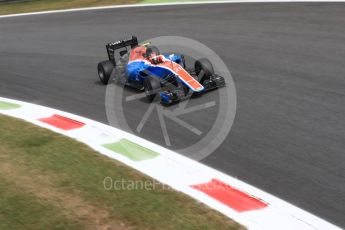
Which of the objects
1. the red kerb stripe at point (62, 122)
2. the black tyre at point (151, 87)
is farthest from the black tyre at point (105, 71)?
the red kerb stripe at point (62, 122)

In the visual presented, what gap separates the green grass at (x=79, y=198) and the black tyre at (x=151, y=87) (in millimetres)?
2295

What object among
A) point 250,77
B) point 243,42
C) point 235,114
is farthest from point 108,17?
point 235,114

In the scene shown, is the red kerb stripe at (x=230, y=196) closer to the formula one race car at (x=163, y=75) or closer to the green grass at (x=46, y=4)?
the formula one race car at (x=163, y=75)

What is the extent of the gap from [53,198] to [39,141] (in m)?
2.04

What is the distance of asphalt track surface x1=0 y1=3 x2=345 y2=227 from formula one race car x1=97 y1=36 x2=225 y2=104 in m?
0.51

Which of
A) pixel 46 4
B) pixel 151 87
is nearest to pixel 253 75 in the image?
pixel 151 87

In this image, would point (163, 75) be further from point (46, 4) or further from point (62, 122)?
point (46, 4)

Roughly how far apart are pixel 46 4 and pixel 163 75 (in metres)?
15.4

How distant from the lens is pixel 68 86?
36.8ft

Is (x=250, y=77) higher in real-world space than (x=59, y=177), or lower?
higher

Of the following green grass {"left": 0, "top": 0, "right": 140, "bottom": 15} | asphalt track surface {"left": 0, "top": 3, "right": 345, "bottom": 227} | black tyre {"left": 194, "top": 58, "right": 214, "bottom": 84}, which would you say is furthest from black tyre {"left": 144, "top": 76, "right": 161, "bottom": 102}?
green grass {"left": 0, "top": 0, "right": 140, "bottom": 15}

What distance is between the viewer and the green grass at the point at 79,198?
16.9 ft

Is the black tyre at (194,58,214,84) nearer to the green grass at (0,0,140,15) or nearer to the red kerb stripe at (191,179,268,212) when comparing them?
the red kerb stripe at (191,179,268,212)

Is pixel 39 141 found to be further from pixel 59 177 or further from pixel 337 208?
pixel 337 208
